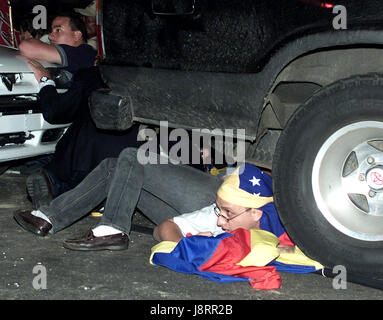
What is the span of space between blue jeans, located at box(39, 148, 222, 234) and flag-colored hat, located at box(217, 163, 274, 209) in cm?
30

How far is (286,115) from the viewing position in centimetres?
387

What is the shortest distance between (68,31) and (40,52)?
1.21ft

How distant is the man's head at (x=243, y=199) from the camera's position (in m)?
3.34

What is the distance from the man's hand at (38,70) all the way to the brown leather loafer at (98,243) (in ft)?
5.39

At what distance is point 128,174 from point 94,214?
3.10 ft

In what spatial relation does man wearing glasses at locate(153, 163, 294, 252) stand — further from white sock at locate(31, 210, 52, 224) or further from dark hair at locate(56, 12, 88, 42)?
dark hair at locate(56, 12, 88, 42)

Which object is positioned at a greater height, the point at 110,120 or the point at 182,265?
the point at 110,120

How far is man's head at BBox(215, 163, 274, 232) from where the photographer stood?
3.34 meters

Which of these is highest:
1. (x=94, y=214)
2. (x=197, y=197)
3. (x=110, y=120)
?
(x=110, y=120)

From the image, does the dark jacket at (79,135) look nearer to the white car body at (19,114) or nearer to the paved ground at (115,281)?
the white car body at (19,114)

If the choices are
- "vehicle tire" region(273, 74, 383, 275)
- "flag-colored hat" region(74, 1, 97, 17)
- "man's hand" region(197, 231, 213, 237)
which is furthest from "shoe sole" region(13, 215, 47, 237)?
"flag-colored hat" region(74, 1, 97, 17)

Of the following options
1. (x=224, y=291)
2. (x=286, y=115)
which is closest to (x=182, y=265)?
(x=224, y=291)

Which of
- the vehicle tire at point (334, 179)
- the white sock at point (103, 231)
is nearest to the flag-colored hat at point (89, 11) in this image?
the white sock at point (103, 231)

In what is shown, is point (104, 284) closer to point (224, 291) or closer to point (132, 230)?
point (224, 291)
